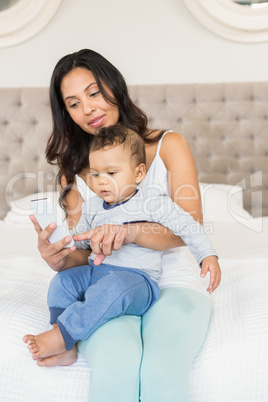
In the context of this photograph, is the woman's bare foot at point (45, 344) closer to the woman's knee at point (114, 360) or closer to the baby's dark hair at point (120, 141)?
the woman's knee at point (114, 360)

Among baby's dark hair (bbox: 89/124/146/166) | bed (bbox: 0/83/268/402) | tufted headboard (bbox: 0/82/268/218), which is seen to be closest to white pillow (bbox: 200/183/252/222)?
bed (bbox: 0/83/268/402)

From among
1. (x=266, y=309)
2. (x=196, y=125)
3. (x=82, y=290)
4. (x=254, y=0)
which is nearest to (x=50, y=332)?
(x=82, y=290)

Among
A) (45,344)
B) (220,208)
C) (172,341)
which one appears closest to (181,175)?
(172,341)

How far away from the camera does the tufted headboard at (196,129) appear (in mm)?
3010

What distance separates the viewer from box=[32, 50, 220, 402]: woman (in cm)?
102

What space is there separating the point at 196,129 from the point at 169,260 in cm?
174

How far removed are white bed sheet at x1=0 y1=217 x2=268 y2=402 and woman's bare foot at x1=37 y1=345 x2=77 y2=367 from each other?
15mm

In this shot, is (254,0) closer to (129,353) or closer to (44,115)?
(44,115)

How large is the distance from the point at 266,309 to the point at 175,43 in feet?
7.39

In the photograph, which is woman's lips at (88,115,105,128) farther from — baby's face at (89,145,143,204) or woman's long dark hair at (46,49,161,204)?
baby's face at (89,145,143,204)

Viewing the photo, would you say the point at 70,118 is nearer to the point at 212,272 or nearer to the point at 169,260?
the point at 169,260

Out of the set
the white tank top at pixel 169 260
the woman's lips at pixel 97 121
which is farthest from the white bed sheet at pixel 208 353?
the woman's lips at pixel 97 121

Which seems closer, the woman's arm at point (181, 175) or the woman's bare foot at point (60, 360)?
the woman's bare foot at point (60, 360)

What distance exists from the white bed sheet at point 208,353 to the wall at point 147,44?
73.7 inches
